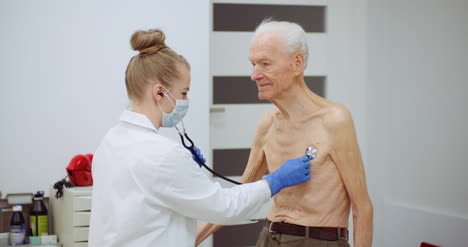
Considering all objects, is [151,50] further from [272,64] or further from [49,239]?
[49,239]

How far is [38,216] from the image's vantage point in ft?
8.92

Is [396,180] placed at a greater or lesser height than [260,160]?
lesser

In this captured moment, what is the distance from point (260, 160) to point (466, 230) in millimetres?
1506

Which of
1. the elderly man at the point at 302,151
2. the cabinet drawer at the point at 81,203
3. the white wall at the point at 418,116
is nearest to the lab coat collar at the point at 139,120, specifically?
the elderly man at the point at 302,151

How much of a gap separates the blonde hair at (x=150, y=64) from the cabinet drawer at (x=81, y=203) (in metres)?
0.87

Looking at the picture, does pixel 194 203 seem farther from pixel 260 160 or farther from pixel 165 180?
pixel 260 160

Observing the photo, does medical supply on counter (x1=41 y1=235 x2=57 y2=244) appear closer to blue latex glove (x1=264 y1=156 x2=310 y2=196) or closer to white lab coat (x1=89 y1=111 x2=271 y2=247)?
white lab coat (x1=89 y1=111 x2=271 y2=247)

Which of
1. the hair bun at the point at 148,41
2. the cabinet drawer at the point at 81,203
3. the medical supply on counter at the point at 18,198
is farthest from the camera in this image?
the medical supply on counter at the point at 18,198

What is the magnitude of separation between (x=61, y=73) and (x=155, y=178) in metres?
1.57

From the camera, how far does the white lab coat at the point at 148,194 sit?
60.2 inches

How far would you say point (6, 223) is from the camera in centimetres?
276

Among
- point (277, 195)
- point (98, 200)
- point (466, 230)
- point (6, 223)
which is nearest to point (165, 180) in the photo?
point (98, 200)

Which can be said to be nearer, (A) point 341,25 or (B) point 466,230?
(B) point 466,230

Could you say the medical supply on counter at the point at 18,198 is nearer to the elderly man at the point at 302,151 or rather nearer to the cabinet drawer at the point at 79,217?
the cabinet drawer at the point at 79,217
